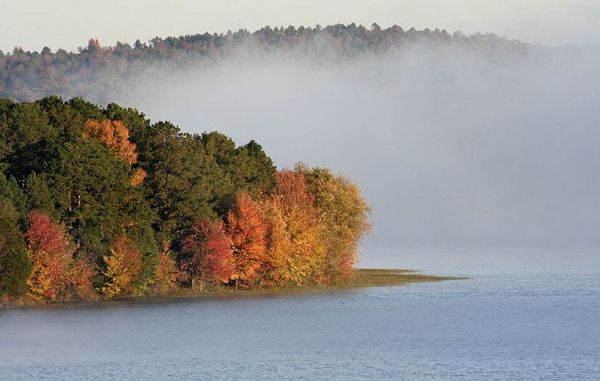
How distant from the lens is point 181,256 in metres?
114

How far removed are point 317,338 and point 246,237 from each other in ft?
122

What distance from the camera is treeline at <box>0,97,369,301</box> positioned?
3981 inches

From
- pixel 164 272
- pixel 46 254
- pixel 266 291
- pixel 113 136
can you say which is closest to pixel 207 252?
pixel 164 272

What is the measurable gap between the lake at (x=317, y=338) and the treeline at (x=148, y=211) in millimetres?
4096

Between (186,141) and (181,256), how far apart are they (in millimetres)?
11788

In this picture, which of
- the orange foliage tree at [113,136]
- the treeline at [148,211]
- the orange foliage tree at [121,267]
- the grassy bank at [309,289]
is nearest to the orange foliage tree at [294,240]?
the treeline at [148,211]

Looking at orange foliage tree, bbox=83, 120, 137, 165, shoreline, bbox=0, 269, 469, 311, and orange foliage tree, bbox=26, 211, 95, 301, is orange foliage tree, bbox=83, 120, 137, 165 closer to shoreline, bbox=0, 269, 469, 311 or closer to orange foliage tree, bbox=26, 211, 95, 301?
shoreline, bbox=0, 269, 469, 311

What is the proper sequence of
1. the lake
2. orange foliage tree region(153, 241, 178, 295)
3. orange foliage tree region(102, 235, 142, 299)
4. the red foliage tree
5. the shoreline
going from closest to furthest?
1. the lake
2. the red foliage tree
3. the shoreline
4. orange foliage tree region(102, 235, 142, 299)
5. orange foliage tree region(153, 241, 178, 295)

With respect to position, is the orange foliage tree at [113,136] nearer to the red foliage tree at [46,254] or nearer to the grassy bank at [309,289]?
the grassy bank at [309,289]

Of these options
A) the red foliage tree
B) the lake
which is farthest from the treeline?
the lake

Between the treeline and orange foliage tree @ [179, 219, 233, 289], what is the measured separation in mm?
133

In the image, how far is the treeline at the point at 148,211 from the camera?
332ft

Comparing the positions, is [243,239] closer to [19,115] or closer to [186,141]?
[186,141]

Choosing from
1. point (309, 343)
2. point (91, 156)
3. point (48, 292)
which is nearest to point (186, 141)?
point (91, 156)
